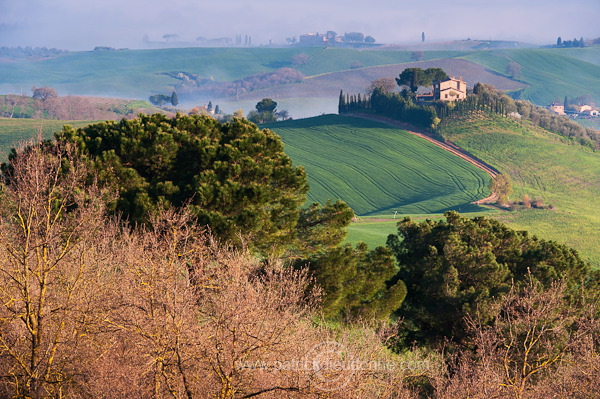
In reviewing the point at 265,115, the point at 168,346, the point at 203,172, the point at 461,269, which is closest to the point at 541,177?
the point at 265,115

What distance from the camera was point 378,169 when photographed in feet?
326

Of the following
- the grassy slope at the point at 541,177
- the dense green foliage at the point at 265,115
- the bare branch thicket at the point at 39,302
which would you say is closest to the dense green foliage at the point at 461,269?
the bare branch thicket at the point at 39,302

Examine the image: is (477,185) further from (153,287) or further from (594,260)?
(153,287)

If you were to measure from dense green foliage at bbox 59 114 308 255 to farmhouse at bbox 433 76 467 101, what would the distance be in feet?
301

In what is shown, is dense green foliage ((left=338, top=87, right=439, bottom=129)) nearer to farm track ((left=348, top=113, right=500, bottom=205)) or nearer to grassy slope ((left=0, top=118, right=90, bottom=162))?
farm track ((left=348, top=113, right=500, bottom=205))

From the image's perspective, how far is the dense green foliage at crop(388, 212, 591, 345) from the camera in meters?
28.5

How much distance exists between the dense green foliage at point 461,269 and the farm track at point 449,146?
2041 inches

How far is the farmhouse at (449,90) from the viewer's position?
117812 millimetres

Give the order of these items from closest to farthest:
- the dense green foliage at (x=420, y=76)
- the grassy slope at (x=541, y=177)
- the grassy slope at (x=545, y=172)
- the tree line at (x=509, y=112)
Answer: the grassy slope at (x=541, y=177), the grassy slope at (x=545, y=172), the tree line at (x=509, y=112), the dense green foliage at (x=420, y=76)

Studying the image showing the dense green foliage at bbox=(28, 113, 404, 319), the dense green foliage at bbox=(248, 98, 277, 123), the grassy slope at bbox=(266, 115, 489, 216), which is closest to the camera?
the dense green foliage at bbox=(28, 113, 404, 319)

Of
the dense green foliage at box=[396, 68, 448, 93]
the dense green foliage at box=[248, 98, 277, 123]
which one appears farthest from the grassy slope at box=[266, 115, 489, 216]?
the dense green foliage at box=[248, 98, 277, 123]

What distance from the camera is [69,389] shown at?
16.9 m

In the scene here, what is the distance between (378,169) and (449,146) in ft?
48.8

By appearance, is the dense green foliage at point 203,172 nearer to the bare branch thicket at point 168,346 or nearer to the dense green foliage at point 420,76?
the bare branch thicket at point 168,346
